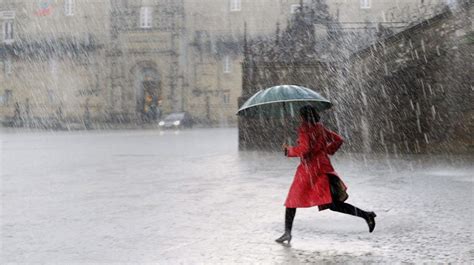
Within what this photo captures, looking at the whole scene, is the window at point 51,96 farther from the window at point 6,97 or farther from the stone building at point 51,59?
the window at point 6,97

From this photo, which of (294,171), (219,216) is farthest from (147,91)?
(219,216)

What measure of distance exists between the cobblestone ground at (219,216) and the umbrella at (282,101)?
4.60 ft

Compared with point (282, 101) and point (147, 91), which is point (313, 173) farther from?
point (147, 91)

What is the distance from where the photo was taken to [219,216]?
9141mm

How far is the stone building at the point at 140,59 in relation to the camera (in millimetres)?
57938

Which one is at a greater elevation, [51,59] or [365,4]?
[365,4]

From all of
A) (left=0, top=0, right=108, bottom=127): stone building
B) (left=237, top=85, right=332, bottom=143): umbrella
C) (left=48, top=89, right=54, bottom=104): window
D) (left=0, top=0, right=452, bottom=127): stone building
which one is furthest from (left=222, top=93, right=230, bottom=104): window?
(left=237, top=85, right=332, bottom=143): umbrella

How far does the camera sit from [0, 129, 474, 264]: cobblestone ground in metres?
6.78

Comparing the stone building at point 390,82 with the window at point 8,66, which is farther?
the window at point 8,66

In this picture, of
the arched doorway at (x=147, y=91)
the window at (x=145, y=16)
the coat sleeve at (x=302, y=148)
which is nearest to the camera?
the coat sleeve at (x=302, y=148)

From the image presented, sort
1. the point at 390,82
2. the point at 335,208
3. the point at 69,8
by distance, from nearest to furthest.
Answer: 1. the point at 335,208
2. the point at 390,82
3. the point at 69,8

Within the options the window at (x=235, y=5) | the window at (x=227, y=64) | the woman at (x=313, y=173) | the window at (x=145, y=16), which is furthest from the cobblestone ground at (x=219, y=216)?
the window at (x=235, y=5)

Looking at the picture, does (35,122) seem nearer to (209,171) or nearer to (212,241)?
(209,171)

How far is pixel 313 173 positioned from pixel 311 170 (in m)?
0.04
